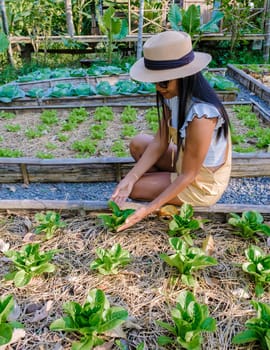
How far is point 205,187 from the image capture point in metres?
1.88

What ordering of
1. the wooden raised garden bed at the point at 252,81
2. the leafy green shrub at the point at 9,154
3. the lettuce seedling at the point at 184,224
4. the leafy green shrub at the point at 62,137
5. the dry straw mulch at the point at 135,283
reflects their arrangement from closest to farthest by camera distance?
1. the dry straw mulch at the point at 135,283
2. the lettuce seedling at the point at 184,224
3. the leafy green shrub at the point at 9,154
4. the leafy green shrub at the point at 62,137
5. the wooden raised garden bed at the point at 252,81

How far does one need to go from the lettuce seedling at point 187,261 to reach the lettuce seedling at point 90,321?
34 centimetres

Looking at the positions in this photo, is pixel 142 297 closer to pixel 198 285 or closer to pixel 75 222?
pixel 198 285

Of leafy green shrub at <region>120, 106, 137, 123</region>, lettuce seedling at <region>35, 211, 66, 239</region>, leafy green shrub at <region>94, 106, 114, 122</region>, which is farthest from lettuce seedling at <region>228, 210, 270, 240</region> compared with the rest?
leafy green shrub at <region>94, 106, 114, 122</region>

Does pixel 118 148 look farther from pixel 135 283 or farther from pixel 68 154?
pixel 135 283

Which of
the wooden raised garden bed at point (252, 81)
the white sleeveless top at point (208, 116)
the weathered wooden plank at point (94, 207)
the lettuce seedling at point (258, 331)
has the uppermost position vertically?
the white sleeveless top at point (208, 116)

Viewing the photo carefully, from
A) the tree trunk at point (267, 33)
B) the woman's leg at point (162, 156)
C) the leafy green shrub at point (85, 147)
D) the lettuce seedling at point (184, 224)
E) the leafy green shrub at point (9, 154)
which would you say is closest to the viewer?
the lettuce seedling at point (184, 224)

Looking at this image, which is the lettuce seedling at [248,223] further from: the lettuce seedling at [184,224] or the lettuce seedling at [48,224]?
the lettuce seedling at [48,224]

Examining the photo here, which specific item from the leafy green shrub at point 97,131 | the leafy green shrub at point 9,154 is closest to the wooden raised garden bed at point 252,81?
the leafy green shrub at point 97,131

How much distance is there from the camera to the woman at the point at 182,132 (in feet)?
5.25

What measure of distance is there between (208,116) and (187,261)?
2.21ft

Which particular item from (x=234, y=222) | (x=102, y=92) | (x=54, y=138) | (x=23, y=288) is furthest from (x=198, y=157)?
(x=102, y=92)

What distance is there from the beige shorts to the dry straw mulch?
0.15 metres

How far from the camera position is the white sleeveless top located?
1624 millimetres
